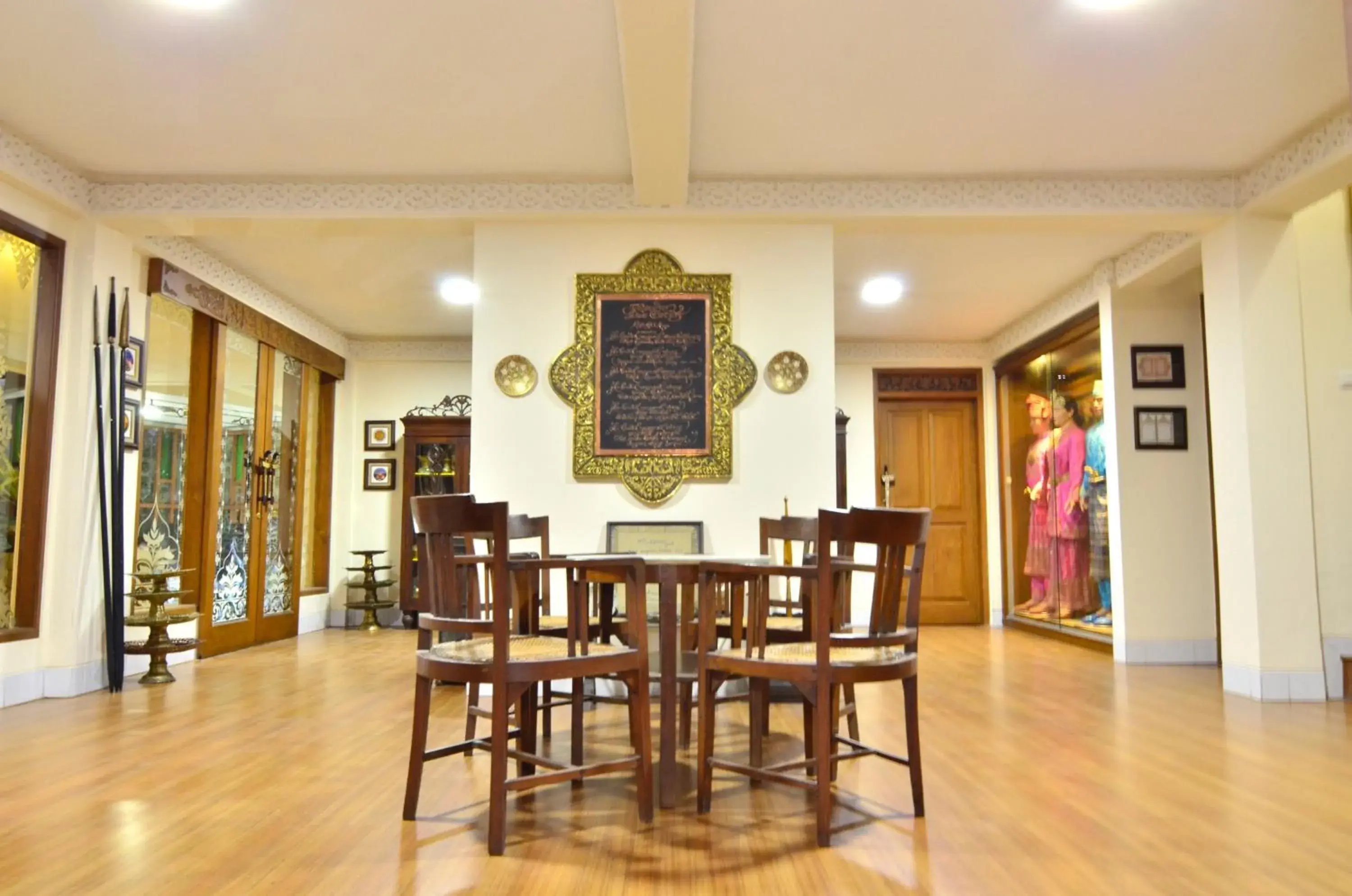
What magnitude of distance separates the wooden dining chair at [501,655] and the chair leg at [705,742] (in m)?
0.15

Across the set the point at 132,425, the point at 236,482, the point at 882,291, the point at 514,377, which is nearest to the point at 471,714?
the point at 514,377

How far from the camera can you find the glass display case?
685 centimetres

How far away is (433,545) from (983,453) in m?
6.98

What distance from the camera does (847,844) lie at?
2326mm

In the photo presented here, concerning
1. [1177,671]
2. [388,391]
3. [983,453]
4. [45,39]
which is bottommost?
[1177,671]

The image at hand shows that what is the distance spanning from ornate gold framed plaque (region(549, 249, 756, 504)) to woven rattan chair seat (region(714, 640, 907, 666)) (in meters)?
2.20

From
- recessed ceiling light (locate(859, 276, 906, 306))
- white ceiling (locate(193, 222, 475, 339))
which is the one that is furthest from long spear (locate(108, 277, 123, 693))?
recessed ceiling light (locate(859, 276, 906, 306))

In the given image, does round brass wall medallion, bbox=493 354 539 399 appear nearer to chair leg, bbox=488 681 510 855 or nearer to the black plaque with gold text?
the black plaque with gold text

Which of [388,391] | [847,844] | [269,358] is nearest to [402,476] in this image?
[388,391]

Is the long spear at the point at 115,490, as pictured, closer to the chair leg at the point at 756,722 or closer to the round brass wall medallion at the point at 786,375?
the round brass wall medallion at the point at 786,375

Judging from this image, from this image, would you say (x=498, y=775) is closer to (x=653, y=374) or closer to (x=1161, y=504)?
(x=653, y=374)

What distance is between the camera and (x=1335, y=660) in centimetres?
474

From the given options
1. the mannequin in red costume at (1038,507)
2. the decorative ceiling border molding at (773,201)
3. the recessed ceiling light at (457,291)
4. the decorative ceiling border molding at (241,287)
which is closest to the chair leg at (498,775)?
the decorative ceiling border molding at (773,201)

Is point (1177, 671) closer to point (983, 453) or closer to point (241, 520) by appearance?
point (983, 453)
